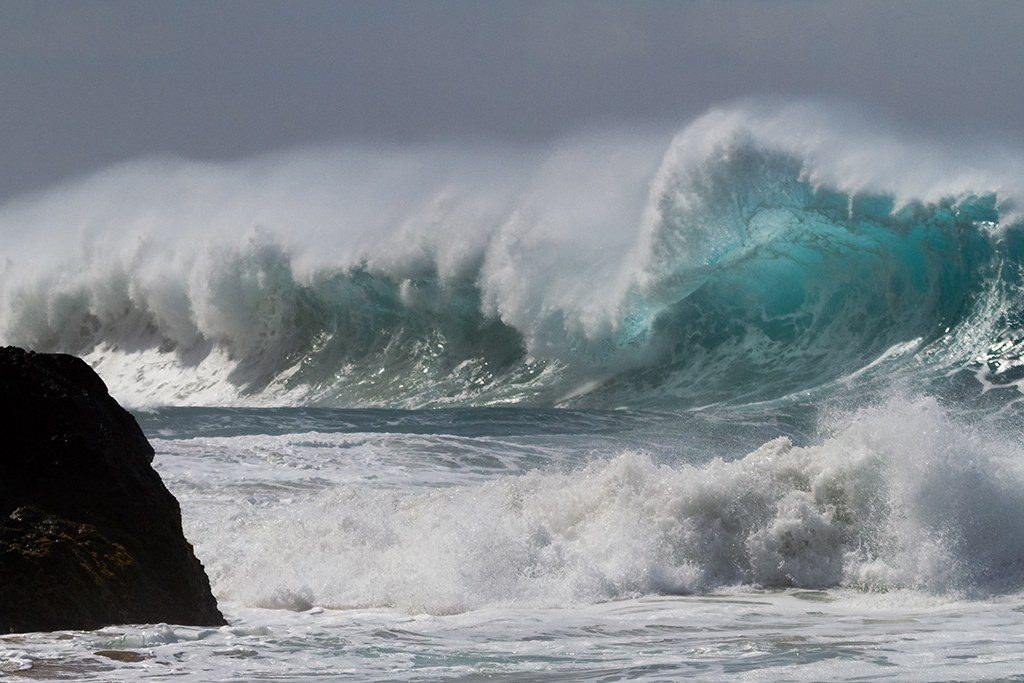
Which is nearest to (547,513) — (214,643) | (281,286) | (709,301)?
(214,643)

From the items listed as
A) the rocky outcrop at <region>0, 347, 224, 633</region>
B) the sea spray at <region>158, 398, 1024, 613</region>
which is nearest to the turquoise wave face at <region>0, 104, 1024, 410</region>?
the sea spray at <region>158, 398, 1024, 613</region>

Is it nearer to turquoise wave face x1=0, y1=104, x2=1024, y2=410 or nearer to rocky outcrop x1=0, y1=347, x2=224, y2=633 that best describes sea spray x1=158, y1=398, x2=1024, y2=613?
rocky outcrop x1=0, y1=347, x2=224, y2=633

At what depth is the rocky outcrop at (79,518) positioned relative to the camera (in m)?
4.41

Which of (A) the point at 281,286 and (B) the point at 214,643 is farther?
(A) the point at 281,286

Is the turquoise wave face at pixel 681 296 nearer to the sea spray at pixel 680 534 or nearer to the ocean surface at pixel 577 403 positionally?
the ocean surface at pixel 577 403

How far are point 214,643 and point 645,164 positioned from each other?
16.2 metres

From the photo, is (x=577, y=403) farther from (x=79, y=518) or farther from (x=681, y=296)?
(x=79, y=518)

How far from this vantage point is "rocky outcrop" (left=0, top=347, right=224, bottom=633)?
14.5ft

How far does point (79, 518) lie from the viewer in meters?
4.77

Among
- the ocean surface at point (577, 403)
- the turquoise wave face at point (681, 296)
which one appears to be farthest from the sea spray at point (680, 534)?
the turquoise wave face at point (681, 296)

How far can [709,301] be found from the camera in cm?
1747

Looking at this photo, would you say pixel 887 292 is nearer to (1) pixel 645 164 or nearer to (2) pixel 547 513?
(1) pixel 645 164

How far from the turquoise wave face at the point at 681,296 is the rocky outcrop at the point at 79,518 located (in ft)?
37.5

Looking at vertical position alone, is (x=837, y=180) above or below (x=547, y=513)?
above
